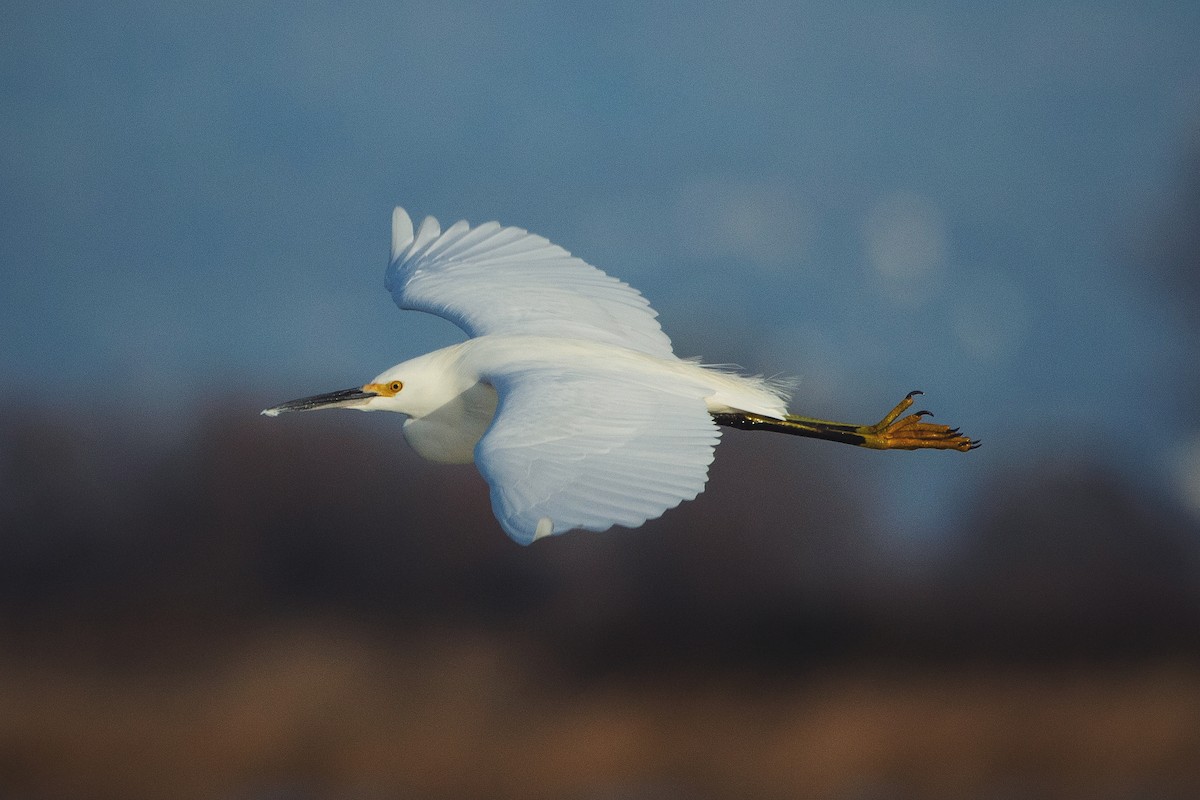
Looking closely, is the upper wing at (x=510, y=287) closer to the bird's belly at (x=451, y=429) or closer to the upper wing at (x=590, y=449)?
the bird's belly at (x=451, y=429)

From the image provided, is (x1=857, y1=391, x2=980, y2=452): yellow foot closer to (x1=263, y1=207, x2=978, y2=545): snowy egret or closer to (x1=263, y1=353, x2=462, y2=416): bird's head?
(x1=263, y1=207, x2=978, y2=545): snowy egret

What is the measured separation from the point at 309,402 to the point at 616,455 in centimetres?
94

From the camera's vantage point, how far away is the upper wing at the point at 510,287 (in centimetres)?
287

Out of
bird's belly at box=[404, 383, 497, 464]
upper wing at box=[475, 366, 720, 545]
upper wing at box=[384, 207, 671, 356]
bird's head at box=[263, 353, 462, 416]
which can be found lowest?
upper wing at box=[475, 366, 720, 545]

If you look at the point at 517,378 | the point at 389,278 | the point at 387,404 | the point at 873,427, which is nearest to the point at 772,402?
the point at 873,427

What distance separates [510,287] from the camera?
3.03 metres

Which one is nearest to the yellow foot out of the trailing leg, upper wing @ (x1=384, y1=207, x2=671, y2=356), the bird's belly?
the trailing leg

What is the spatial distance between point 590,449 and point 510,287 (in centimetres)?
106

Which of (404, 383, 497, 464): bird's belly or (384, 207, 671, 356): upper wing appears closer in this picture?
(404, 383, 497, 464): bird's belly

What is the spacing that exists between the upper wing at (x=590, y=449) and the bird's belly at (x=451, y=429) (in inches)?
9.8

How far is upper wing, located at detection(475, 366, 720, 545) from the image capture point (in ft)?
5.95

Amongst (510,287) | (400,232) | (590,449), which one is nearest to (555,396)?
(590,449)

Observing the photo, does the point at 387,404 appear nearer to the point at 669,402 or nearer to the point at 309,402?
the point at 309,402

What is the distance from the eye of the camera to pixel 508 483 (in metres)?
1.90
